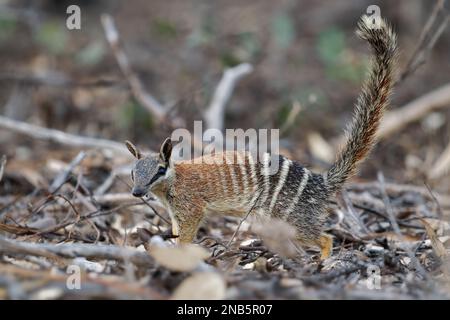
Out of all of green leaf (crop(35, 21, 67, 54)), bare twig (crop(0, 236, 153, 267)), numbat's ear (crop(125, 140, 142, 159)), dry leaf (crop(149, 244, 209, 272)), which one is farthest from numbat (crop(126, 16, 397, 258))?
green leaf (crop(35, 21, 67, 54))

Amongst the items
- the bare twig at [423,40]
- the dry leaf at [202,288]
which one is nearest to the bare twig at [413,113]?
the bare twig at [423,40]

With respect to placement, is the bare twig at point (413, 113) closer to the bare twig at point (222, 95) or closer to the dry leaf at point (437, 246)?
the bare twig at point (222, 95)

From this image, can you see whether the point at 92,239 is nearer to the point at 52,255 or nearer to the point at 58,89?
the point at 52,255

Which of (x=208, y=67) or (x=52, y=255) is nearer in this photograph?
(x=52, y=255)

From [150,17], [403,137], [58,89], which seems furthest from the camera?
[150,17]

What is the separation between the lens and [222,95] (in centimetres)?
720

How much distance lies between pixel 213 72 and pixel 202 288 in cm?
702

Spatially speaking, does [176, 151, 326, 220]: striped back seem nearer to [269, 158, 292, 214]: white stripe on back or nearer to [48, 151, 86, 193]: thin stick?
[269, 158, 292, 214]: white stripe on back

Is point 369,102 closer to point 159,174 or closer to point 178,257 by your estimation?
point 159,174

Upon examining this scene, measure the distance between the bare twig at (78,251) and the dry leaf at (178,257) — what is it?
0.17 metres

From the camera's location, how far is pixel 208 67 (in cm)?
1041

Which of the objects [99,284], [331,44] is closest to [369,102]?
[99,284]
